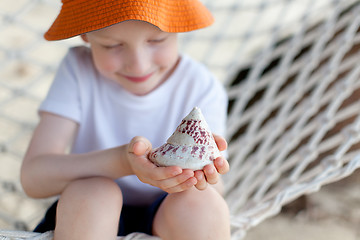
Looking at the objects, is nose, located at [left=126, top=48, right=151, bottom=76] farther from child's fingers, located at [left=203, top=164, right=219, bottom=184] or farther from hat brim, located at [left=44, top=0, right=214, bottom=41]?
child's fingers, located at [left=203, top=164, right=219, bottom=184]

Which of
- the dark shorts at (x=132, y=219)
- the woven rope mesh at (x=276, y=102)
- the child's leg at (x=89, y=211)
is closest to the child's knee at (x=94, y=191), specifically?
the child's leg at (x=89, y=211)

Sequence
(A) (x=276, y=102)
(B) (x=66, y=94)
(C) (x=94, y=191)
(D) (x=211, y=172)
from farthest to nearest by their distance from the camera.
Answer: (A) (x=276, y=102), (B) (x=66, y=94), (C) (x=94, y=191), (D) (x=211, y=172)

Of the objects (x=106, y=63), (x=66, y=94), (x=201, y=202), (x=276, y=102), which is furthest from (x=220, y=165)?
(x=276, y=102)

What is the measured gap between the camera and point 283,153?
1083 millimetres

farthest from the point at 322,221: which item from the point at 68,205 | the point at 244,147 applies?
the point at 68,205

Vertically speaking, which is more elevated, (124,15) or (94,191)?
(124,15)

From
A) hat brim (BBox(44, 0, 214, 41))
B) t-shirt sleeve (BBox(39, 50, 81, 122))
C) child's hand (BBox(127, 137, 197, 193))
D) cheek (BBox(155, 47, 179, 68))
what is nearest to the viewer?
child's hand (BBox(127, 137, 197, 193))

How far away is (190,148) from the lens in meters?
0.58

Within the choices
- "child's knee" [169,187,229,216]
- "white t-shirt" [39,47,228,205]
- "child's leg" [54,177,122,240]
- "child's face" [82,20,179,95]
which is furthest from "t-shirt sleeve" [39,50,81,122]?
"child's knee" [169,187,229,216]

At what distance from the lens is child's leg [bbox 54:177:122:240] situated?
2.09 feet

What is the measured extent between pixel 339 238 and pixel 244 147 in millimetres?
523

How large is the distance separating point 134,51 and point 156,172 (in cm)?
24

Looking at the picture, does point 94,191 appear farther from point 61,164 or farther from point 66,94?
point 66,94

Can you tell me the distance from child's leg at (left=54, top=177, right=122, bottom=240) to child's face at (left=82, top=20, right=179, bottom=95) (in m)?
0.20
